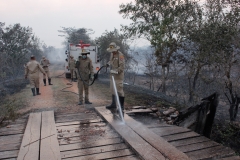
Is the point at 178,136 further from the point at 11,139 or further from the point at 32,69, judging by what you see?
the point at 32,69

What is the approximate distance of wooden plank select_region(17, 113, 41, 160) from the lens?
11.4ft

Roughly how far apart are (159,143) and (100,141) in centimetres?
106

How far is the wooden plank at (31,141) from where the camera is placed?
3473 millimetres

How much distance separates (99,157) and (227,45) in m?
6.68

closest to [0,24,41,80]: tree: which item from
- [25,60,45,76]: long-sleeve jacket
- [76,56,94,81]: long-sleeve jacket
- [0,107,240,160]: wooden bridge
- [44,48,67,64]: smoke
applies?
[25,60,45,76]: long-sleeve jacket

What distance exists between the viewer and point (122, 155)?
354cm

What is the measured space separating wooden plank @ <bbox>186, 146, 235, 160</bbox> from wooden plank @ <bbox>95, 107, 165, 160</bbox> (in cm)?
59

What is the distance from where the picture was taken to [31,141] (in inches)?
157

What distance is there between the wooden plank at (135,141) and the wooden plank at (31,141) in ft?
4.98

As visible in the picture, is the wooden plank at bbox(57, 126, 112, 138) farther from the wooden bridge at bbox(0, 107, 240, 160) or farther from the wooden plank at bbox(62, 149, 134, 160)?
the wooden plank at bbox(62, 149, 134, 160)

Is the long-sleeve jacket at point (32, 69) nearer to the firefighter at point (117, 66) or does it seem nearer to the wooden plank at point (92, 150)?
the firefighter at point (117, 66)

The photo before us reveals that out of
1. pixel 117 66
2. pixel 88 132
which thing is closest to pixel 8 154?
pixel 88 132

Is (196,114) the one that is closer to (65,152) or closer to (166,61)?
(65,152)

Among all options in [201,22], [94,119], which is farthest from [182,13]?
[94,119]
